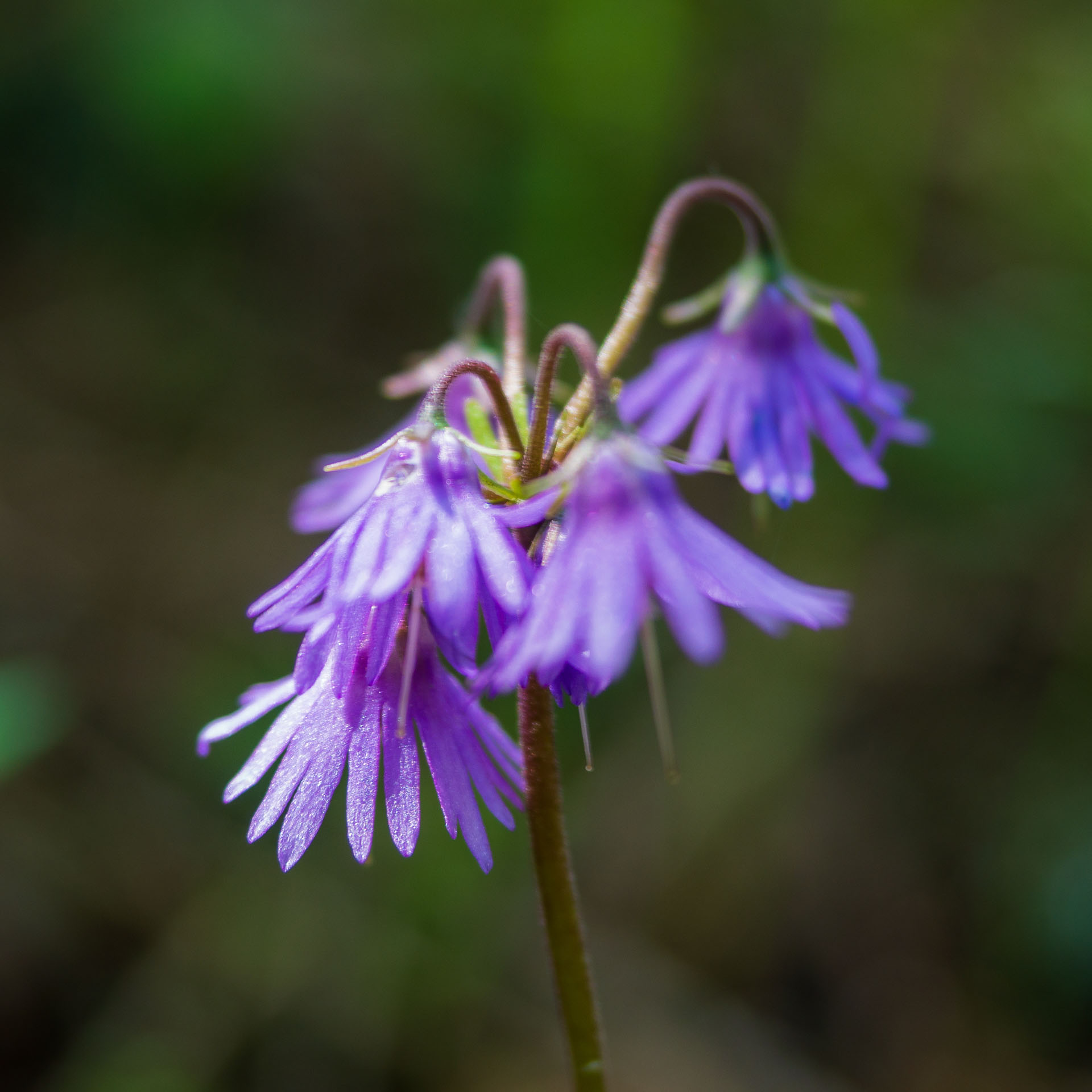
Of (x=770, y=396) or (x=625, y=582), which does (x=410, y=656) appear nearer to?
(x=625, y=582)

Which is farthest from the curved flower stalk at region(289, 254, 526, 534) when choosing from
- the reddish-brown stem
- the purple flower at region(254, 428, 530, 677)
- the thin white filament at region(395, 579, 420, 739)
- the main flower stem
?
the main flower stem

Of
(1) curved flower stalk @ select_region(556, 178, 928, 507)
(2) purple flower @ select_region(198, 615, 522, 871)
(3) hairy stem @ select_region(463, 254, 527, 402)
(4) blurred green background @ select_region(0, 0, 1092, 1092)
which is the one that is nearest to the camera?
(2) purple flower @ select_region(198, 615, 522, 871)

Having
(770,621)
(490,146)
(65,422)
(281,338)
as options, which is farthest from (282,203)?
(770,621)

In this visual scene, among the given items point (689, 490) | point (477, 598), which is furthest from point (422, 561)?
point (689, 490)

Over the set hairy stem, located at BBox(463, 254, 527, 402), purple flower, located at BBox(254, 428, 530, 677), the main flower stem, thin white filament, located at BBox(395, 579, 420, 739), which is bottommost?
the main flower stem

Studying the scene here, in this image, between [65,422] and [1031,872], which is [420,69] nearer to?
[65,422]

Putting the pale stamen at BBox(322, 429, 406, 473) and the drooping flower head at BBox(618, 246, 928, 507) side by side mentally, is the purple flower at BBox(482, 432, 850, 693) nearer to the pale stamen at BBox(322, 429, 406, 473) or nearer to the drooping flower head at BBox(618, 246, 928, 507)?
the pale stamen at BBox(322, 429, 406, 473)
